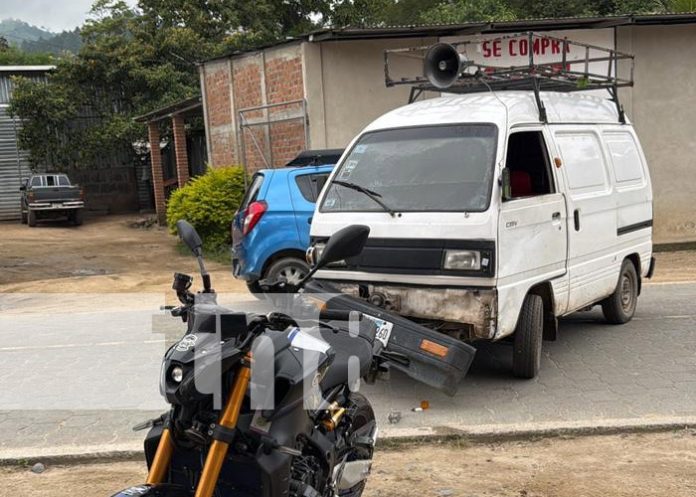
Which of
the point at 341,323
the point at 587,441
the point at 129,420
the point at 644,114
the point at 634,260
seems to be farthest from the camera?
the point at 644,114

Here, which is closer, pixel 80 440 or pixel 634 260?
pixel 80 440

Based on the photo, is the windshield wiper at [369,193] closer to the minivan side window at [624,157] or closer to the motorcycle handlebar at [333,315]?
the motorcycle handlebar at [333,315]

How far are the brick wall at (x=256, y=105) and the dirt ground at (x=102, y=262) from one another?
264 cm

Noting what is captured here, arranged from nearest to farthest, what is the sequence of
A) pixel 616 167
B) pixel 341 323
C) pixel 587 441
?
pixel 341 323, pixel 587 441, pixel 616 167

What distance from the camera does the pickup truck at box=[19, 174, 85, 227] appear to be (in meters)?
23.5

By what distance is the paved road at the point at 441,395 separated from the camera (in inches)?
198

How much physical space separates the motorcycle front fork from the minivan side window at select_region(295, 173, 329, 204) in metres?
6.29

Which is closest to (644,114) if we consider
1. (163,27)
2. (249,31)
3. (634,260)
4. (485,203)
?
(634,260)

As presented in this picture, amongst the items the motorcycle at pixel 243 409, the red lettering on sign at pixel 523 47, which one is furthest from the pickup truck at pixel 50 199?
the motorcycle at pixel 243 409

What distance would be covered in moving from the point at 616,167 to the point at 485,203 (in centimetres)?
242

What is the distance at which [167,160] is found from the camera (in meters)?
27.5

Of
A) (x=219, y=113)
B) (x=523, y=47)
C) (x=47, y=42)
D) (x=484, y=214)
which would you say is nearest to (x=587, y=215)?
(x=484, y=214)

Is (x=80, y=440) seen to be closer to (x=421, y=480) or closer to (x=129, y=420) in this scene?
(x=129, y=420)

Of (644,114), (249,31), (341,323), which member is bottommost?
(341,323)
